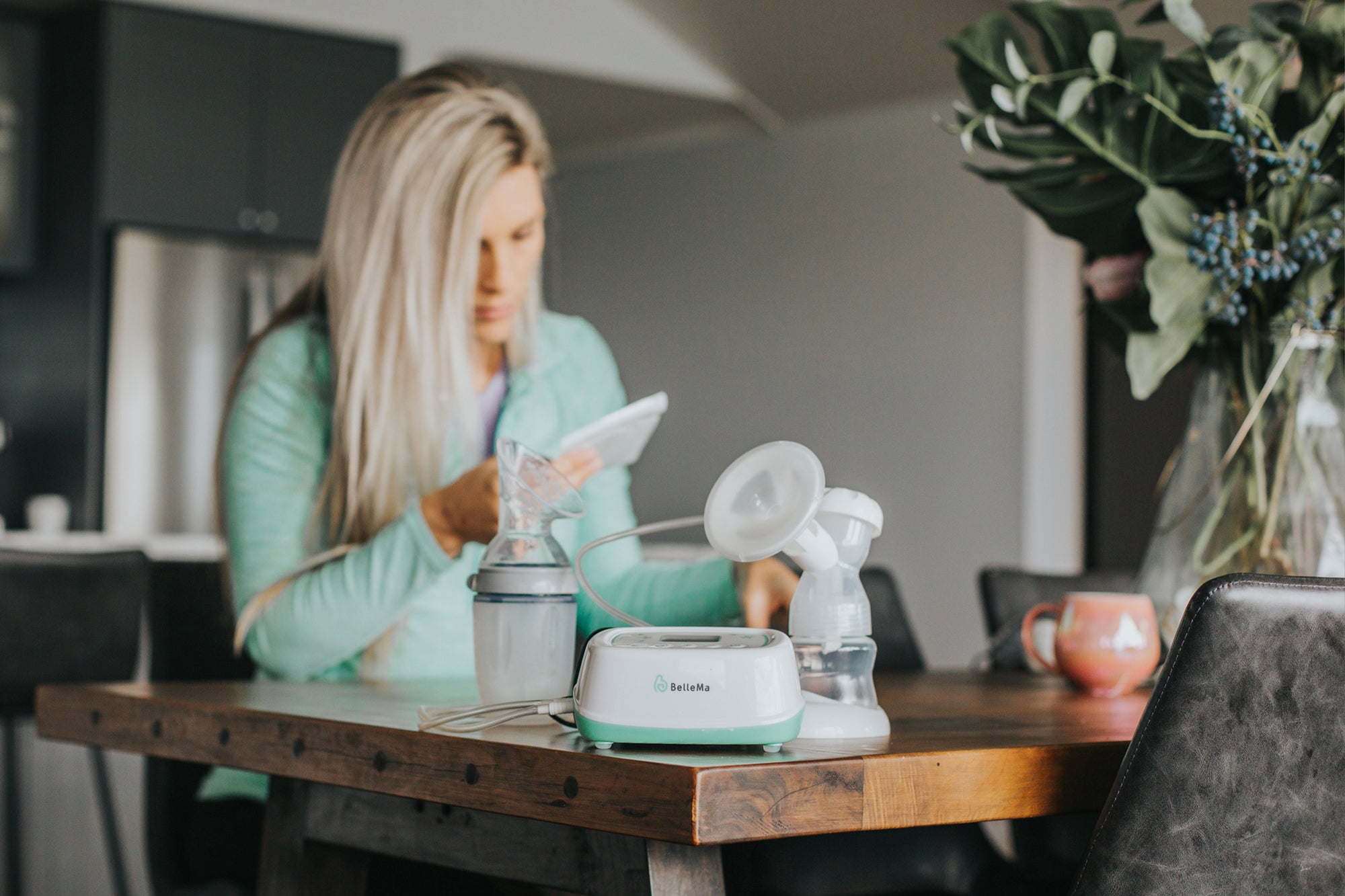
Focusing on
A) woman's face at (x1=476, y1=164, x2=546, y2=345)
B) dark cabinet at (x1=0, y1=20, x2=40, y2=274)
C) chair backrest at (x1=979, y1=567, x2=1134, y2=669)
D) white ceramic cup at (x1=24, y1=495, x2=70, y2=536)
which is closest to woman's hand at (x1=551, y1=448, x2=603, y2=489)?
woman's face at (x1=476, y1=164, x2=546, y2=345)

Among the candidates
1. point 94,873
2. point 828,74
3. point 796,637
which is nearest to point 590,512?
point 796,637

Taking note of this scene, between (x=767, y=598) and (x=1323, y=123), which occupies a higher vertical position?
(x=1323, y=123)

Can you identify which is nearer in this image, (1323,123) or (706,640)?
(706,640)

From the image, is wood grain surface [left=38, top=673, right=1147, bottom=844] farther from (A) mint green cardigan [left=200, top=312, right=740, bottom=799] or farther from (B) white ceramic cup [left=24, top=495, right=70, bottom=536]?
(B) white ceramic cup [left=24, top=495, right=70, bottom=536]

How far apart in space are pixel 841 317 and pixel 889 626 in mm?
3139

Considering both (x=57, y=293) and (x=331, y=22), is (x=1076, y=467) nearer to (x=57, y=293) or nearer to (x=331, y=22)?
(x=331, y=22)

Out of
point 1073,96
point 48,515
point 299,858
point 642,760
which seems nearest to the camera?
point 642,760

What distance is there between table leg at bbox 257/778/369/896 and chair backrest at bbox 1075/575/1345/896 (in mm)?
→ 571

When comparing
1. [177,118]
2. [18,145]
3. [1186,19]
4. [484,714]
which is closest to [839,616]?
[484,714]

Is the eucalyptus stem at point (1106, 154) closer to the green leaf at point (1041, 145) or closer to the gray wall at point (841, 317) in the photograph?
the green leaf at point (1041, 145)

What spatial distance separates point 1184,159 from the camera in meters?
1.48

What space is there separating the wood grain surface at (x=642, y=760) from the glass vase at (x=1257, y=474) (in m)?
0.28

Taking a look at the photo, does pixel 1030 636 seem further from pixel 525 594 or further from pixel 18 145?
pixel 18 145

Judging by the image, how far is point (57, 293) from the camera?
4266mm
